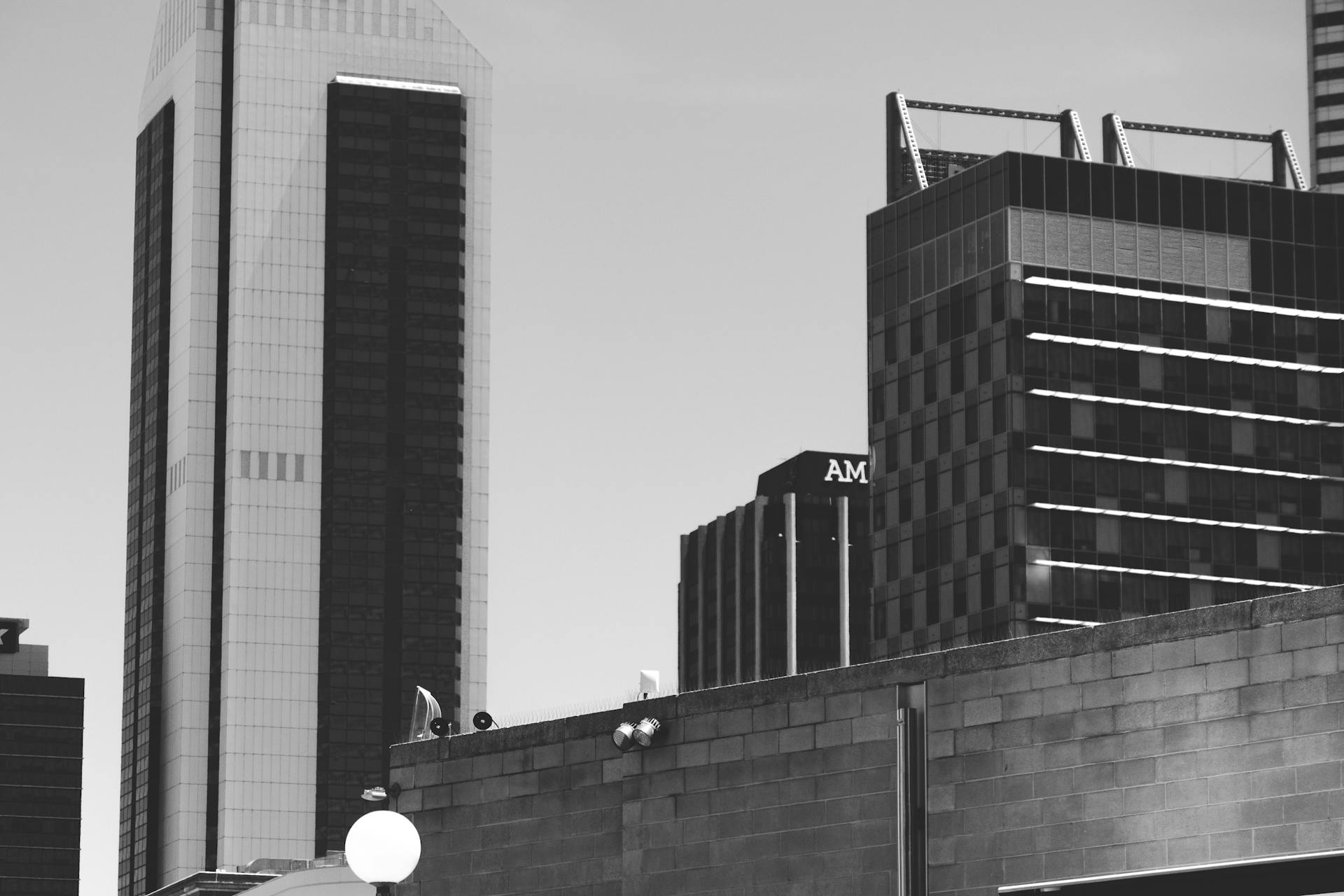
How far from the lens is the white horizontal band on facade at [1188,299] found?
181500 mm

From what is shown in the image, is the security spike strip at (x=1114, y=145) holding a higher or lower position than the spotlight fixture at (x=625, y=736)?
higher

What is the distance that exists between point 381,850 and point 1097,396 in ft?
520

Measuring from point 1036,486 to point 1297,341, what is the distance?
26765 mm

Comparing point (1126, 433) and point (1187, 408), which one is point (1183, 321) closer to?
point (1187, 408)

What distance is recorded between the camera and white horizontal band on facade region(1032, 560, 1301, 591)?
17445 cm

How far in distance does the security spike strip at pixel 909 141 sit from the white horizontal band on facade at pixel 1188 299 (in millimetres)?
15463

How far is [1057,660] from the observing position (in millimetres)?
38500

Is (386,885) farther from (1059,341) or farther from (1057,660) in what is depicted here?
(1059,341)

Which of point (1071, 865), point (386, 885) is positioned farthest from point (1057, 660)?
point (386, 885)

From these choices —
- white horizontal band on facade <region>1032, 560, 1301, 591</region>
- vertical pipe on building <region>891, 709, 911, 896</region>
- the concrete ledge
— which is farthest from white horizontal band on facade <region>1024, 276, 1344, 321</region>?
vertical pipe on building <region>891, 709, 911, 896</region>

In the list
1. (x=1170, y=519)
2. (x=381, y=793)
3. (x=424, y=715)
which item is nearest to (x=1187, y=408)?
(x=1170, y=519)

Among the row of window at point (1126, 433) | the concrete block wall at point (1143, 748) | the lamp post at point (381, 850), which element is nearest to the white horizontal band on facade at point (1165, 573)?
the row of window at point (1126, 433)

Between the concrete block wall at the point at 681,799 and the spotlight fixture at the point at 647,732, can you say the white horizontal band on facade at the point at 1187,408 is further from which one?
the spotlight fixture at the point at 647,732

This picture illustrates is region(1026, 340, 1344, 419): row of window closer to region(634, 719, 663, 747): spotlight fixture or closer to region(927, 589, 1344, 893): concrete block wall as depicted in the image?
region(634, 719, 663, 747): spotlight fixture
